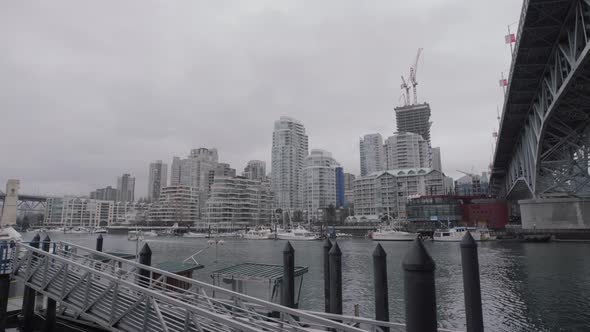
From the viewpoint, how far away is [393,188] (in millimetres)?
152250

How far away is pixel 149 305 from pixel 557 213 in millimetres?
79556

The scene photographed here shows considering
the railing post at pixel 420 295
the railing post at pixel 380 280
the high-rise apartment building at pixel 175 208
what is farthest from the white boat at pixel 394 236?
the high-rise apartment building at pixel 175 208

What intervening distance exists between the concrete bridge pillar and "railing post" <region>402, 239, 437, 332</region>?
28.0 meters

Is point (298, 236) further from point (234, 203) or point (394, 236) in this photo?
point (234, 203)

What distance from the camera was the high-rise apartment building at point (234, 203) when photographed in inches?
5699

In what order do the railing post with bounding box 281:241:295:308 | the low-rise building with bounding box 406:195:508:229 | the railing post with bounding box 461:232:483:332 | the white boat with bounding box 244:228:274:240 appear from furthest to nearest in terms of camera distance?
1. the white boat with bounding box 244:228:274:240
2. the low-rise building with bounding box 406:195:508:229
3. the railing post with bounding box 281:241:295:308
4. the railing post with bounding box 461:232:483:332

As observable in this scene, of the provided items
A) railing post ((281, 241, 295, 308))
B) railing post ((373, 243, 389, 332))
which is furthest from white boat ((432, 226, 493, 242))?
railing post ((373, 243, 389, 332))

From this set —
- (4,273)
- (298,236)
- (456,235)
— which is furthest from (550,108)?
(298,236)

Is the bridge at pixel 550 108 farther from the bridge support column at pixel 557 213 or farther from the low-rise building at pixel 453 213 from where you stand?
the low-rise building at pixel 453 213

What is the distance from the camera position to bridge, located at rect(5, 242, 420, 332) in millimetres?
7617

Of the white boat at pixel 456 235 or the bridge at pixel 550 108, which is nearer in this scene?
the bridge at pixel 550 108

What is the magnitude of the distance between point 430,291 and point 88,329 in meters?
12.1

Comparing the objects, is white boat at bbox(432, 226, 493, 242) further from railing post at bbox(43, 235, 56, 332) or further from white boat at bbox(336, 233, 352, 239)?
railing post at bbox(43, 235, 56, 332)

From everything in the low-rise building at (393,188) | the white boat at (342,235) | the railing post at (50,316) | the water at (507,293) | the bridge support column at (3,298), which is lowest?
the white boat at (342,235)
